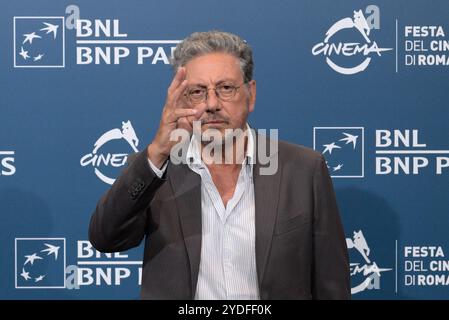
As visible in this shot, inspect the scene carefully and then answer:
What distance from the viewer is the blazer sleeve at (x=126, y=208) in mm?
2117

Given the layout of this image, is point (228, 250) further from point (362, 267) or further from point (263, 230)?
point (362, 267)

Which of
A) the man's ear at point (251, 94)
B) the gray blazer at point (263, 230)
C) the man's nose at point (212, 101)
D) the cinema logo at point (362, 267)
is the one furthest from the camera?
the cinema logo at point (362, 267)

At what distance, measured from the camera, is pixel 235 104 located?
7.87 ft

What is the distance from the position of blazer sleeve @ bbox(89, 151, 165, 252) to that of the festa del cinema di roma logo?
1256mm

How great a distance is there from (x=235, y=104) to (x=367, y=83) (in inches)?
37.9

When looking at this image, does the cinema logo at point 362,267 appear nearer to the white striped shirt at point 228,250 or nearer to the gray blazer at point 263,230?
the gray blazer at point 263,230

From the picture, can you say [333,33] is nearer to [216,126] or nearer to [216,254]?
[216,126]

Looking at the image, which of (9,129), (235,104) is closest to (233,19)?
(235,104)

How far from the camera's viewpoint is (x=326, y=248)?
2377mm

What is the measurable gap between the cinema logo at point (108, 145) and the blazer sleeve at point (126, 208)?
909mm

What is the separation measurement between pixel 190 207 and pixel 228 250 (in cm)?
18

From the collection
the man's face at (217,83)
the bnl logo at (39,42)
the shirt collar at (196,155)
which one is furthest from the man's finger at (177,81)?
the bnl logo at (39,42)

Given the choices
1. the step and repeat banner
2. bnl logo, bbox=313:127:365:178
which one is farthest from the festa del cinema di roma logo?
bnl logo, bbox=313:127:365:178

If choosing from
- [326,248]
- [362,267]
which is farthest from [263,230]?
[362,267]
